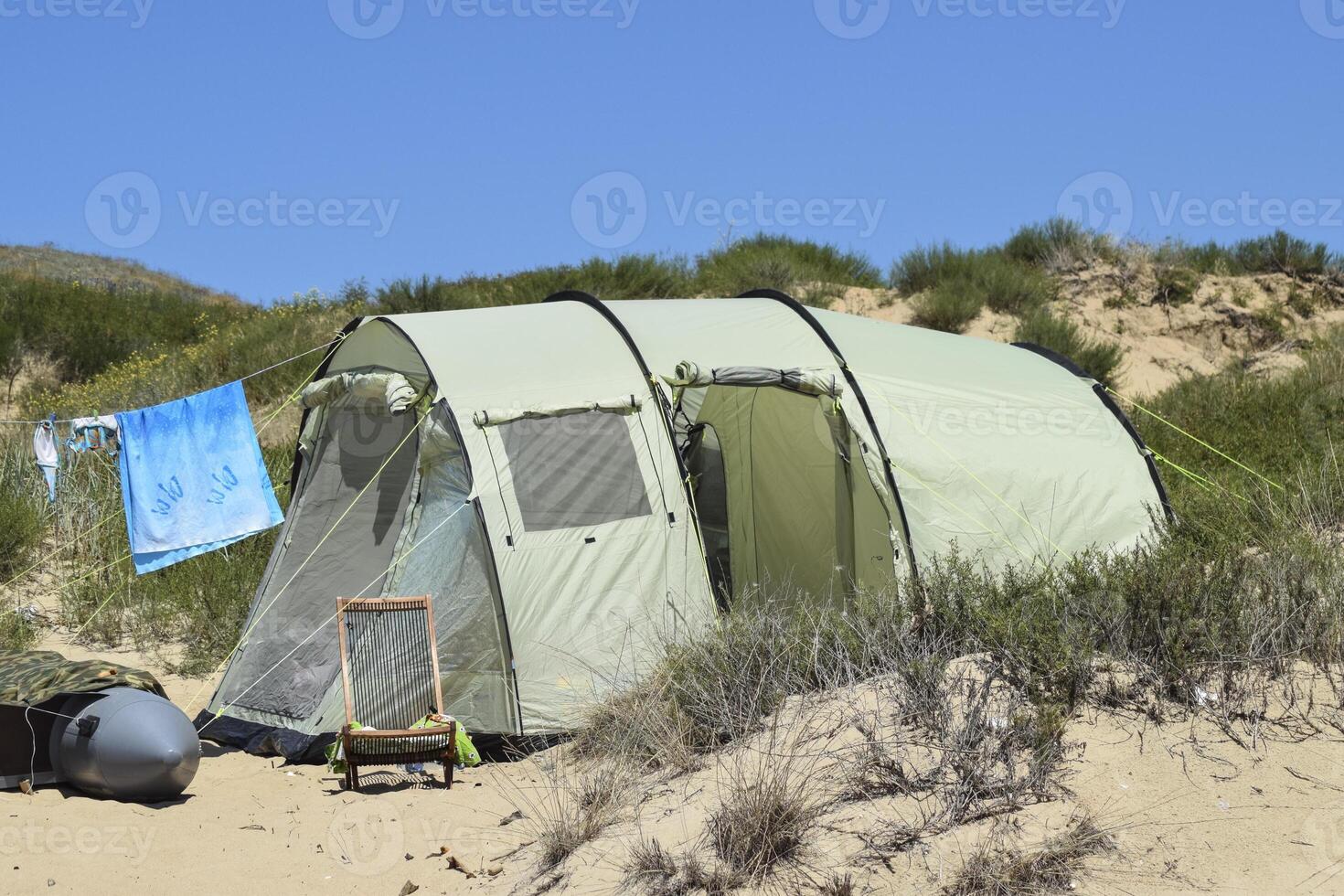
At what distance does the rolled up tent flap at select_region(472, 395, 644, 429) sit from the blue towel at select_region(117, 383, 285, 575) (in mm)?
1737

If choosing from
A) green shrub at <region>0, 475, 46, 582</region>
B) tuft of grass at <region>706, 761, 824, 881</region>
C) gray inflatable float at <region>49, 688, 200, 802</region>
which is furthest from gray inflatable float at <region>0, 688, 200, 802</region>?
green shrub at <region>0, 475, 46, 582</region>

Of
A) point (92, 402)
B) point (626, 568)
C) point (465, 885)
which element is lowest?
point (465, 885)

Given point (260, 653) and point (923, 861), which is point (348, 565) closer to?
point (260, 653)

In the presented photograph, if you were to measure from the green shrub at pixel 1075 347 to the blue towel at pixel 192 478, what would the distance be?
399 inches

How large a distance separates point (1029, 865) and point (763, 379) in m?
3.58

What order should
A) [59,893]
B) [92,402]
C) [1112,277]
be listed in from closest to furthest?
[59,893], [92,402], [1112,277]

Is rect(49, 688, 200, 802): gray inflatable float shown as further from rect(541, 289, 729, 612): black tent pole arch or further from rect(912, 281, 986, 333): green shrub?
rect(912, 281, 986, 333): green shrub

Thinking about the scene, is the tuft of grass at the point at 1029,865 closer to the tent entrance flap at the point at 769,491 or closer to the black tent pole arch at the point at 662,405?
the black tent pole arch at the point at 662,405

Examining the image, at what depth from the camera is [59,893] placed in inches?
182

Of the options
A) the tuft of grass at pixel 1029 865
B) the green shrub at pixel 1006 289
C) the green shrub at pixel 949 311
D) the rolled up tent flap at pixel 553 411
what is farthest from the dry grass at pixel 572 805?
the green shrub at pixel 1006 289

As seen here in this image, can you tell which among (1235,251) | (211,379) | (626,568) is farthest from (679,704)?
(1235,251)

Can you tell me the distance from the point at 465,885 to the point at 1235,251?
16748 mm

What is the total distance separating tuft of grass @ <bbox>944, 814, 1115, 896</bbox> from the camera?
3900 millimetres

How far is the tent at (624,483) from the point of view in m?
6.36
